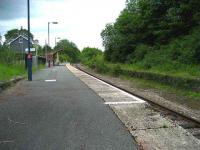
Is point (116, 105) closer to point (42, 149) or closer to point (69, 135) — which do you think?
point (69, 135)

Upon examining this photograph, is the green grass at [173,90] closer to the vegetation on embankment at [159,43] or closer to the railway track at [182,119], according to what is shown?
the vegetation on embankment at [159,43]

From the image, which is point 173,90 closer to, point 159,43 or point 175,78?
point 175,78

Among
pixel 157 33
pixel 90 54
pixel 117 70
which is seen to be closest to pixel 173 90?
pixel 157 33

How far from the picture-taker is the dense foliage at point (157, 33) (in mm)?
25734

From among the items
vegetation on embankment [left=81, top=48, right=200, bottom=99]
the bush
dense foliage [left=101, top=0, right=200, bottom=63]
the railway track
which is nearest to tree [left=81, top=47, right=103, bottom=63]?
dense foliage [left=101, top=0, right=200, bottom=63]

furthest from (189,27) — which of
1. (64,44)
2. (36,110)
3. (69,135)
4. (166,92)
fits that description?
(64,44)

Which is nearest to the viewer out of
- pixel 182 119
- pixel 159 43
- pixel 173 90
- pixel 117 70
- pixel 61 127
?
pixel 61 127

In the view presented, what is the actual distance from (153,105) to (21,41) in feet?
306

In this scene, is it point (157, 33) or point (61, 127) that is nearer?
point (61, 127)

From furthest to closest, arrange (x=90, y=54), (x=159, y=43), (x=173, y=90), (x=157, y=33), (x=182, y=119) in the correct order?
(x=90, y=54)
(x=159, y=43)
(x=157, y=33)
(x=173, y=90)
(x=182, y=119)

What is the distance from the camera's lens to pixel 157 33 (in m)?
32.0

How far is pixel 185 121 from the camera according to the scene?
31.7 feet

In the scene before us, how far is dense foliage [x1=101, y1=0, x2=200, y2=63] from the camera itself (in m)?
25.7

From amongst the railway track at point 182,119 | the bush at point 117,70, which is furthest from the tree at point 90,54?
the railway track at point 182,119
